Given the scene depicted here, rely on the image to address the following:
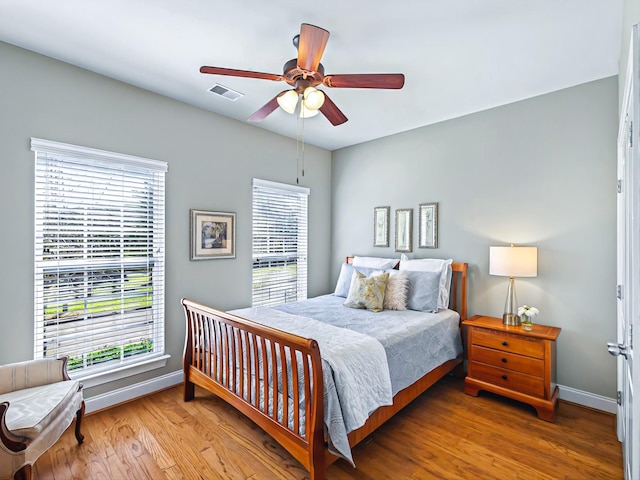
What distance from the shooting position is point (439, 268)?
11.0 ft

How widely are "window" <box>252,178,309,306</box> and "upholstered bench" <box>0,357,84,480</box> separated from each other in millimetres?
1985

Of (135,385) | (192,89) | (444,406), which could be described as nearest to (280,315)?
(135,385)

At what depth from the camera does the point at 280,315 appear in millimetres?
2904

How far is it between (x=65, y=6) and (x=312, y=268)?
354 cm

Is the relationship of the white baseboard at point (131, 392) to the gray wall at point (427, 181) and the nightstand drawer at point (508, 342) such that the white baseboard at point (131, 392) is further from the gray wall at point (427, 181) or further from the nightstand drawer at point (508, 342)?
the nightstand drawer at point (508, 342)

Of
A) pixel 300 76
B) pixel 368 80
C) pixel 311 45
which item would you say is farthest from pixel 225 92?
pixel 368 80

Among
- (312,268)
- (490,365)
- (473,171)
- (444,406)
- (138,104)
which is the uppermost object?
(138,104)

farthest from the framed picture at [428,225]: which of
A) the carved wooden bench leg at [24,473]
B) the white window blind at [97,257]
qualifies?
the carved wooden bench leg at [24,473]

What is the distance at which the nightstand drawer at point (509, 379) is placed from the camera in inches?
102

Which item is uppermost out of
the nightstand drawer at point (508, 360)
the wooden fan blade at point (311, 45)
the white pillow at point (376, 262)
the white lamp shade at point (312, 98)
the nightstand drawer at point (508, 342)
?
the wooden fan blade at point (311, 45)

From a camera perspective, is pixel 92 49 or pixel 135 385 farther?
pixel 135 385

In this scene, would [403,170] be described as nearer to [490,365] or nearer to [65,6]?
[490,365]

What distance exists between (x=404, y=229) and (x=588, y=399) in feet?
7.58

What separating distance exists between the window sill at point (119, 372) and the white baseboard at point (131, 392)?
0.36 ft
